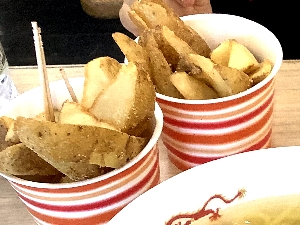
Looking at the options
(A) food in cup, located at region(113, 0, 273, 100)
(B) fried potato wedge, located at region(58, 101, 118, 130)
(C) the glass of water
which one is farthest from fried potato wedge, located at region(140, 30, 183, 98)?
(C) the glass of water

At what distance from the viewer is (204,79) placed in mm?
550

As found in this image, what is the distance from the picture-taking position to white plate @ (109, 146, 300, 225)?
16.9 inches

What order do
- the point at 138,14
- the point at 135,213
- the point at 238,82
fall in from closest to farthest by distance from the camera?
1. the point at 135,213
2. the point at 238,82
3. the point at 138,14

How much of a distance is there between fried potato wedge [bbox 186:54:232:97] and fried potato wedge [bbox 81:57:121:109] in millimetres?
85

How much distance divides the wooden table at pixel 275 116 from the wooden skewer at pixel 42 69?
15 cm

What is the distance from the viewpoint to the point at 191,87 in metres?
0.54

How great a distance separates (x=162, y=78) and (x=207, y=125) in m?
0.07

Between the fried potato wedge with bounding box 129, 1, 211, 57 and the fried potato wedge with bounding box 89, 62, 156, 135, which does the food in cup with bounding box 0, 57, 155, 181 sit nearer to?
the fried potato wedge with bounding box 89, 62, 156, 135

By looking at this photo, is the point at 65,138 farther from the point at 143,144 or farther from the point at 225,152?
the point at 225,152

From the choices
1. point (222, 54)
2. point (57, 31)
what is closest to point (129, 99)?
point (222, 54)

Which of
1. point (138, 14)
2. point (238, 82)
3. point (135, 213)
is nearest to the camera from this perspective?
point (135, 213)

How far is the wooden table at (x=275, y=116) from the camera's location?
23.5 inches

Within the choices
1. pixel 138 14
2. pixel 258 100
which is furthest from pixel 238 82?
pixel 138 14

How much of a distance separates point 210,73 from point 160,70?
0.21 feet
